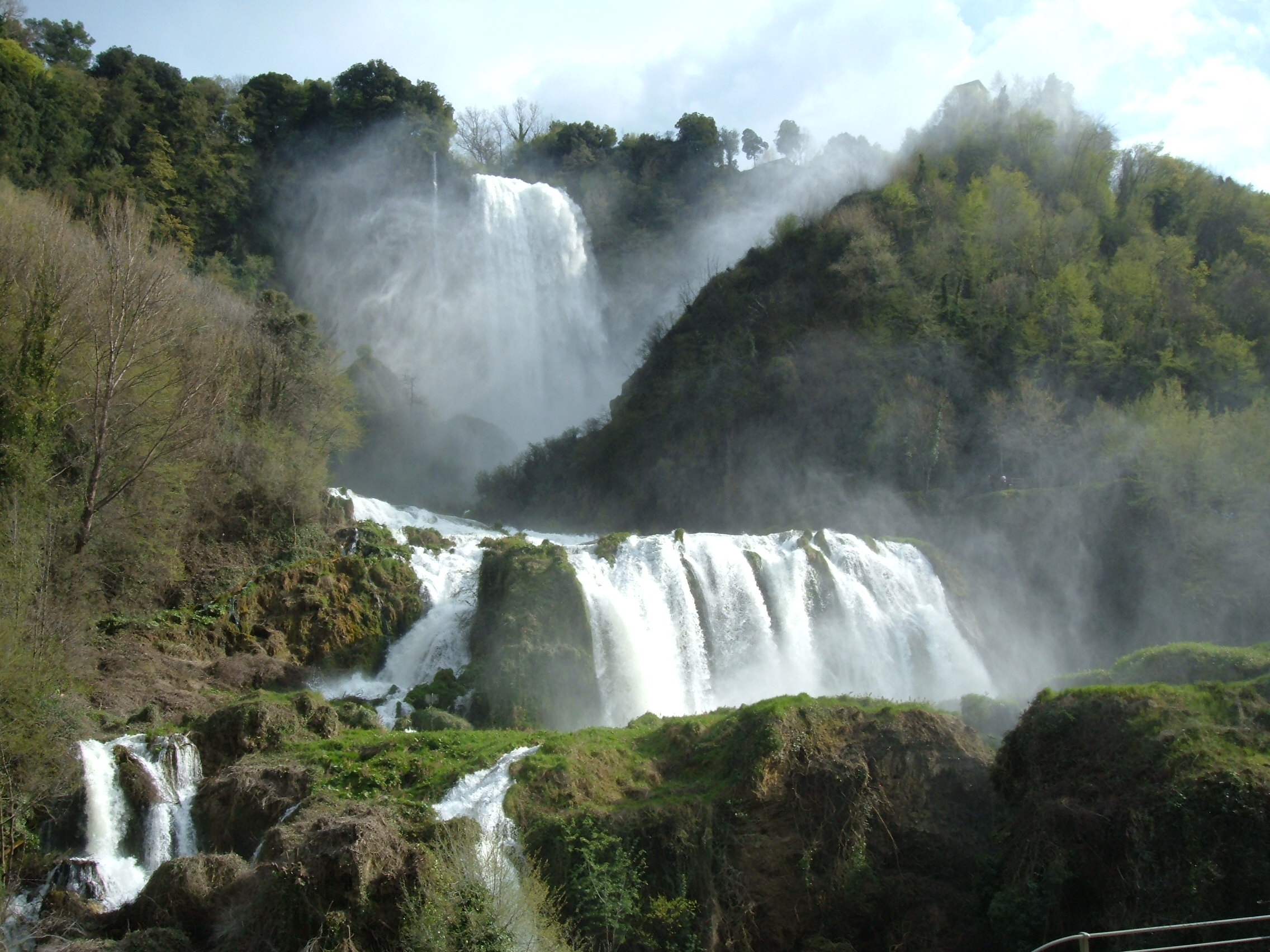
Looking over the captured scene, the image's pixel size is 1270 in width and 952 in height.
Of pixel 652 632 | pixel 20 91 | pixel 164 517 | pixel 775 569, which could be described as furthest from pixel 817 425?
pixel 20 91

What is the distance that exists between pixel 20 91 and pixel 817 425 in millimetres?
42835

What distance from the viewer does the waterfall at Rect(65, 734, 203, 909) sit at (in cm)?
1401

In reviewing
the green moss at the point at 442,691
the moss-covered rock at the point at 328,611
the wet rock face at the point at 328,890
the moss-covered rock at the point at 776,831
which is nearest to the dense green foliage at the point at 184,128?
the moss-covered rock at the point at 328,611

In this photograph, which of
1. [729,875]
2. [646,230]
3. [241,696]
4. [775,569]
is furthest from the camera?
[646,230]

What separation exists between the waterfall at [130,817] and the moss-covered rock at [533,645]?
7797 mm

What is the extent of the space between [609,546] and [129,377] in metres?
14.0

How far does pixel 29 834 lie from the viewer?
14.2m

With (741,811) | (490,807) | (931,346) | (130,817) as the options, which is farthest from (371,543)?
(931,346)

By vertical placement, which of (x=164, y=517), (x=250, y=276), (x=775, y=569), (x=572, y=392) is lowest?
(x=775, y=569)

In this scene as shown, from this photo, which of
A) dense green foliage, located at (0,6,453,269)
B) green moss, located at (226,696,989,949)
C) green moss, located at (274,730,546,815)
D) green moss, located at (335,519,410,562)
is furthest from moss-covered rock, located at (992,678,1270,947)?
dense green foliage, located at (0,6,453,269)

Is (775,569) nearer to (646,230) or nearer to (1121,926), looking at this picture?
(1121,926)

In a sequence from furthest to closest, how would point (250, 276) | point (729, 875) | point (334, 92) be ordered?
point (334, 92)
point (250, 276)
point (729, 875)

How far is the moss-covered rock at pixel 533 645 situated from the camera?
73.3 ft

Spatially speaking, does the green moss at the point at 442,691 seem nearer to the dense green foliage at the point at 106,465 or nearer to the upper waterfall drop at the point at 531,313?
the dense green foliage at the point at 106,465
